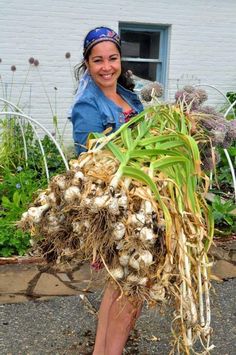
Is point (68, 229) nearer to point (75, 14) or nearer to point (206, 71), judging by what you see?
point (75, 14)

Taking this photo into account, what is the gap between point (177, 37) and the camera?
677cm

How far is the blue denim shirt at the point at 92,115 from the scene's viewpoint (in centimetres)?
232

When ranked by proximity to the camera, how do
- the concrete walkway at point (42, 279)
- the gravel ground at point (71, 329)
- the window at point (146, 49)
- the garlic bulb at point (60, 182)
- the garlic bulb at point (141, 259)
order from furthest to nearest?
the window at point (146, 49)
the concrete walkway at point (42, 279)
the gravel ground at point (71, 329)
the garlic bulb at point (60, 182)
the garlic bulb at point (141, 259)

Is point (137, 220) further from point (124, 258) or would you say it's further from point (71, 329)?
point (71, 329)

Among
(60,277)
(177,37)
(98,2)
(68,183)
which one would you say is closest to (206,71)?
(177,37)

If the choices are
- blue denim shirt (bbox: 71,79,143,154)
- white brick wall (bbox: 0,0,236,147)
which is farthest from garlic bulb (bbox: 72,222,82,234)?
white brick wall (bbox: 0,0,236,147)

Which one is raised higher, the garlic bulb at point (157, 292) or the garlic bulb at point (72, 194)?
the garlic bulb at point (72, 194)

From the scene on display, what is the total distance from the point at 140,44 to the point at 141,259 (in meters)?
5.53

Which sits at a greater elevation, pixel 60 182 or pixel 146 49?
pixel 146 49

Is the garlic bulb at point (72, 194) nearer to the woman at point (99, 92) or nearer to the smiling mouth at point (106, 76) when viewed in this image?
the woman at point (99, 92)

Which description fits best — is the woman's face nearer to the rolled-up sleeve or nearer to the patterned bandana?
the patterned bandana

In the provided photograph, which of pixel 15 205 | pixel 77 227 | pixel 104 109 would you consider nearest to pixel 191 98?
pixel 104 109

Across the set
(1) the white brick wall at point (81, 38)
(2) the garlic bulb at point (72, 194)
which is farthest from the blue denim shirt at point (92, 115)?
(1) the white brick wall at point (81, 38)

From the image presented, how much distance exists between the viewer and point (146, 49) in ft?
22.8
